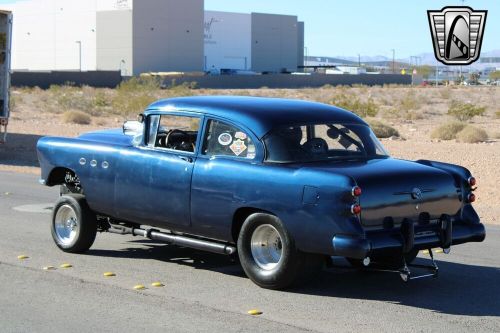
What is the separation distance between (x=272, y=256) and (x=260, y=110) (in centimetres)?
143

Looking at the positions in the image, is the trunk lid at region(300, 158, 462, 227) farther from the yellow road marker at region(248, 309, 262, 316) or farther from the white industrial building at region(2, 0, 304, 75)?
the white industrial building at region(2, 0, 304, 75)

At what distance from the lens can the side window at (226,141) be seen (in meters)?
8.71

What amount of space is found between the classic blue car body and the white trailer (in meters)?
13.5

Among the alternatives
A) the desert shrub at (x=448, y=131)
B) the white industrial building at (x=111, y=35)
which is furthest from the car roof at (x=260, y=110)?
the white industrial building at (x=111, y=35)

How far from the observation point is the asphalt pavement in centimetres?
732

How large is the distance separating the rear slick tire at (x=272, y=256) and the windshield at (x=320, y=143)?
62 centimetres

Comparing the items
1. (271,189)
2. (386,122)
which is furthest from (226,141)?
(386,122)

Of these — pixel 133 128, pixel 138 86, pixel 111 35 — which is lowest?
pixel 133 128

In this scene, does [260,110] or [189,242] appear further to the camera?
[189,242]

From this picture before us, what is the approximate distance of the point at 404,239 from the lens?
7.97 m

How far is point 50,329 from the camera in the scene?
7.15 meters

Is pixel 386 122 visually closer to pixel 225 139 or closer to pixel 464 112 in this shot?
pixel 464 112

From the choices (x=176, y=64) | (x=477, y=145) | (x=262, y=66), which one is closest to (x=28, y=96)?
(x=477, y=145)

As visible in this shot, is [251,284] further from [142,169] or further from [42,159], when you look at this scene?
[42,159]
